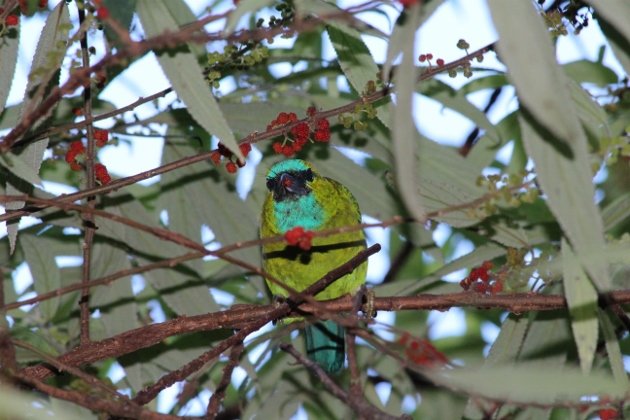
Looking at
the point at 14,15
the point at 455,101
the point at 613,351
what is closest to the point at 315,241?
the point at 455,101

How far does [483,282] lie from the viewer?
2332 mm

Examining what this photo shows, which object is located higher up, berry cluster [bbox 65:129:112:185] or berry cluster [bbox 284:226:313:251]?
berry cluster [bbox 65:129:112:185]

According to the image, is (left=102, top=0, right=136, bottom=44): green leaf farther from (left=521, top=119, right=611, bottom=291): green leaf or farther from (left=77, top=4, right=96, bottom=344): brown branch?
(left=521, top=119, right=611, bottom=291): green leaf

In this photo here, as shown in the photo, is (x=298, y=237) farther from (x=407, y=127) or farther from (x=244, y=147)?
(x=244, y=147)

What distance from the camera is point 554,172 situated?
5.42 feet

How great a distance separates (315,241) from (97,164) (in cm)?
92

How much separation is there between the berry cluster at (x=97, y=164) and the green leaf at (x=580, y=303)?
119cm

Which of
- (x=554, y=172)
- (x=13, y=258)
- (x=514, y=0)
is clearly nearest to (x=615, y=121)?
(x=554, y=172)

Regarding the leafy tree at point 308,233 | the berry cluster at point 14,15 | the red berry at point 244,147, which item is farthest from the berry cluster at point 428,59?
the berry cluster at point 14,15

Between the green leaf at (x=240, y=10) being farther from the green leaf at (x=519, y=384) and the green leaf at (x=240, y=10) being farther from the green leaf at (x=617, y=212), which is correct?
the green leaf at (x=617, y=212)

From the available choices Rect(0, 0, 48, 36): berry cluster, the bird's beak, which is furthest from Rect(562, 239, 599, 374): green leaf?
the bird's beak

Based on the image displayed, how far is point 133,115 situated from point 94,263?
1.64 feet

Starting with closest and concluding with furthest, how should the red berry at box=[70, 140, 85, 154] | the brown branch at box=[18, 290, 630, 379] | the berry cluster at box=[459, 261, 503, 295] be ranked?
the brown branch at box=[18, 290, 630, 379]
the berry cluster at box=[459, 261, 503, 295]
the red berry at box=[70, 140, 85, 154]

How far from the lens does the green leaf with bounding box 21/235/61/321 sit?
9.81ft
